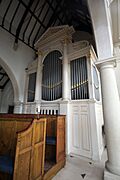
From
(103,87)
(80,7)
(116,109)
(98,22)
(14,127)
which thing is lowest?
(14,127)

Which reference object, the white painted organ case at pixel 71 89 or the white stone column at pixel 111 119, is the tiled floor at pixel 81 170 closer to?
the white painted organ case at pixel 71 89

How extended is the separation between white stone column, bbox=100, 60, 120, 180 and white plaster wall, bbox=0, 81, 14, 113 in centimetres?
683

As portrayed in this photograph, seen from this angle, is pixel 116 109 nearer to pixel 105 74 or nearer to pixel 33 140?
pixel 105 74

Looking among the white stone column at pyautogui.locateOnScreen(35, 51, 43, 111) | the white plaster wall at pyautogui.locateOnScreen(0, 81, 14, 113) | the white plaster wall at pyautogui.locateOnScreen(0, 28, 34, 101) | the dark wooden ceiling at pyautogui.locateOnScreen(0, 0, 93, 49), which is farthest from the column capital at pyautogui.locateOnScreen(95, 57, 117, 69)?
the white plaster wall at pyautogui.locateOnScreen(0, 81, 14, 113)

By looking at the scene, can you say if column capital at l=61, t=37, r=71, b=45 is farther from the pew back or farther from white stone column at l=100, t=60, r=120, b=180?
the pew back

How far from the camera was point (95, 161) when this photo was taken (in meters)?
2.94

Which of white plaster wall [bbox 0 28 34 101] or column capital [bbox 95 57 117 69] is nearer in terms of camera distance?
column capital [bbox 95 57 117 69]

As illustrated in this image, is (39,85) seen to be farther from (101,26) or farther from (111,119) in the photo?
(111,119)

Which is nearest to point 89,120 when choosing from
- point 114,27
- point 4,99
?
point 114,27

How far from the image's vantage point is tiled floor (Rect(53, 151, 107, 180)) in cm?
219

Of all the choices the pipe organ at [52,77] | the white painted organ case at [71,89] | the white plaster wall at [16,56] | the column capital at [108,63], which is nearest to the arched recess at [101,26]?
the column capital at [108,63]

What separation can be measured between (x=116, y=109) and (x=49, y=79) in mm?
2927

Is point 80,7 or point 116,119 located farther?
point 80,7

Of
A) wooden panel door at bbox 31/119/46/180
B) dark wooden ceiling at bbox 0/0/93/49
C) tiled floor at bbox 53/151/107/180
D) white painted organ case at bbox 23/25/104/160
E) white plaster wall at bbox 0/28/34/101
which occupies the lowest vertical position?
tiled floor at bbox 53/151/107/180
